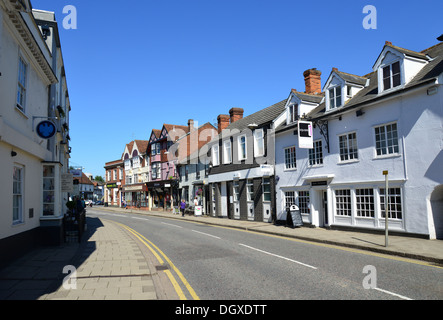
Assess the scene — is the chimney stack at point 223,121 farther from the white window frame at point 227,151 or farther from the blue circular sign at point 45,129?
the blue circular sign at point 45,129

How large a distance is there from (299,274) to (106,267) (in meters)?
5.42

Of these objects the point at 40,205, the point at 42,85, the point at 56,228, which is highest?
the point at 42,85

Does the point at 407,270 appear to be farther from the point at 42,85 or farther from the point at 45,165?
the point at 42,85

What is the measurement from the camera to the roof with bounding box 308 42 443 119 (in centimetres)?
1306

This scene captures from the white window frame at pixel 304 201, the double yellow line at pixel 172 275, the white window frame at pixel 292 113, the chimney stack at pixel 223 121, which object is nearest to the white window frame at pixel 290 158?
the white window frame at pixel 304 201

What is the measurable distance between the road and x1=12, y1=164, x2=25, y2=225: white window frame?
16.7 feet

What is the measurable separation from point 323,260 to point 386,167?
703 centimetres

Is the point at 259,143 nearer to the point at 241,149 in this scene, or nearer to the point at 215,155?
the point at 241,149

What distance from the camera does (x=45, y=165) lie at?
13.4 m

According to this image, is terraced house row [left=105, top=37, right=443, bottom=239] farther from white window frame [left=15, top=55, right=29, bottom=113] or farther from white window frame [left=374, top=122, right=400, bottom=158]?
white window frame [left=15, top=55, right=29, bottom=113]

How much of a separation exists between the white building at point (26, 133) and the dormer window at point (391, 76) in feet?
48.4
